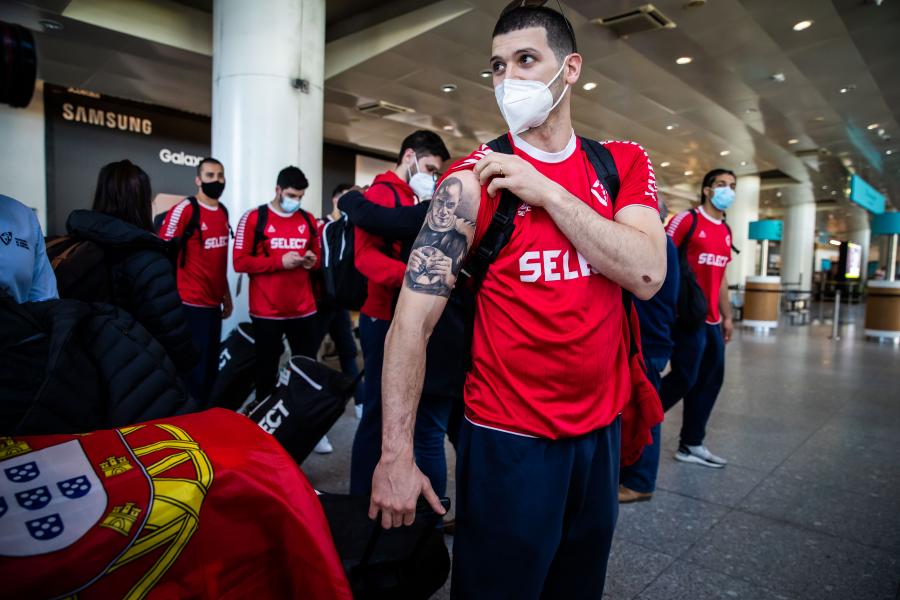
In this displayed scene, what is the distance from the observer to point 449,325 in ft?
7.75

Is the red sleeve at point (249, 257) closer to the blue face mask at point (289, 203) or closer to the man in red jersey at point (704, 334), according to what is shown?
the blue face mask at point (289, 203)

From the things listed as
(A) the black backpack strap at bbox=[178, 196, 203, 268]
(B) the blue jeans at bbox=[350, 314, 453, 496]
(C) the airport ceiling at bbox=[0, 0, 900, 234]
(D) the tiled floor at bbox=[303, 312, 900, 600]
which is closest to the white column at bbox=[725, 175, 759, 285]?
(C) the airport ceiling at bbox=[0, 0, 900, 234]

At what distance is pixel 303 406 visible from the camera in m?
2.87

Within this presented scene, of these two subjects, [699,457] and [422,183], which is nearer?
[422,183]

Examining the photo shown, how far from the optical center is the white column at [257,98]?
547cm

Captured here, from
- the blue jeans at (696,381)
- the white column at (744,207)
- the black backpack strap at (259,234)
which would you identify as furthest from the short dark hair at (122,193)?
the white column at (744,207)

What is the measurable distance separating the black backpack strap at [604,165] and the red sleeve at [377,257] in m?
1.19

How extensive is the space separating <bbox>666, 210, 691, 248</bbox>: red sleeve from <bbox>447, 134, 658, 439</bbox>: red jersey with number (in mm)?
2736

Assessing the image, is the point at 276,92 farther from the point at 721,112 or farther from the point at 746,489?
the point at 721,112

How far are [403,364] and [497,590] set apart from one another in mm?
583

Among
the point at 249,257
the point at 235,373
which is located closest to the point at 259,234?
the point at 249,257

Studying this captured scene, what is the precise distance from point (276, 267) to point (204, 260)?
2.45ft

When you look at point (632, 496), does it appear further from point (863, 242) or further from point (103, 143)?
point (863, 242)

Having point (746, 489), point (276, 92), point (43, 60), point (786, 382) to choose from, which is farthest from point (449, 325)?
point (43, 60)
